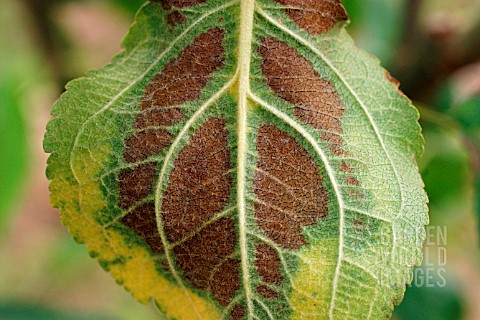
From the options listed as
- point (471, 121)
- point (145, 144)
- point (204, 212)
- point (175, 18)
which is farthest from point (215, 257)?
point (471, 121)

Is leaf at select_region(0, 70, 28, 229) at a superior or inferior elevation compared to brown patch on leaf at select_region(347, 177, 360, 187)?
superior

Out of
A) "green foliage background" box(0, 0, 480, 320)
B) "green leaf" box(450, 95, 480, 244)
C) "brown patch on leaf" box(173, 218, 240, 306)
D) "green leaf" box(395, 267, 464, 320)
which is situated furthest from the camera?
"green leaf" box(395, 267, 464, 320)

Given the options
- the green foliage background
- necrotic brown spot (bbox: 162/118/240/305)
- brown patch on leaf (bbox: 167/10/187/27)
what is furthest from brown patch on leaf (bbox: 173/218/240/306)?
the green foliage background

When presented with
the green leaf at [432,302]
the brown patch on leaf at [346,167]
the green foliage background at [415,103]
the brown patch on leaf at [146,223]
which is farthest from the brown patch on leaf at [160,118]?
the green leaf at [432,302]

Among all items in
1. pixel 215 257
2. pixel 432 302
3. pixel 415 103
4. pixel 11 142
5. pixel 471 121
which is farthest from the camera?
pixel 432 302

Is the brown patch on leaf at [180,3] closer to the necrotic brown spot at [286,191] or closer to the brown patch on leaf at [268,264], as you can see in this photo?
the necrotic brown spot at [286,191]

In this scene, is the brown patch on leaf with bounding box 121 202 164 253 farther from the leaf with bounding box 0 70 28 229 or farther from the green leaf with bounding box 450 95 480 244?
the leaf with bounding box 0 70 28 229

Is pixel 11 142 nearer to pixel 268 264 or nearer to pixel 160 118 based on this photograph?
pixel 160 118

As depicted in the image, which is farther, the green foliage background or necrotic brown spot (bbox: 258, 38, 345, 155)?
the green foliage background

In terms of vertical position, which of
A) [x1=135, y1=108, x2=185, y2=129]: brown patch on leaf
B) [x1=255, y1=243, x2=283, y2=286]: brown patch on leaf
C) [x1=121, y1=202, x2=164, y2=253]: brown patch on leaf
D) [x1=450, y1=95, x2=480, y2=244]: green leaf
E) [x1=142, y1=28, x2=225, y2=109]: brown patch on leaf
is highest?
[x1=450, y1=95, x2=480, y2=244]: green leaf
